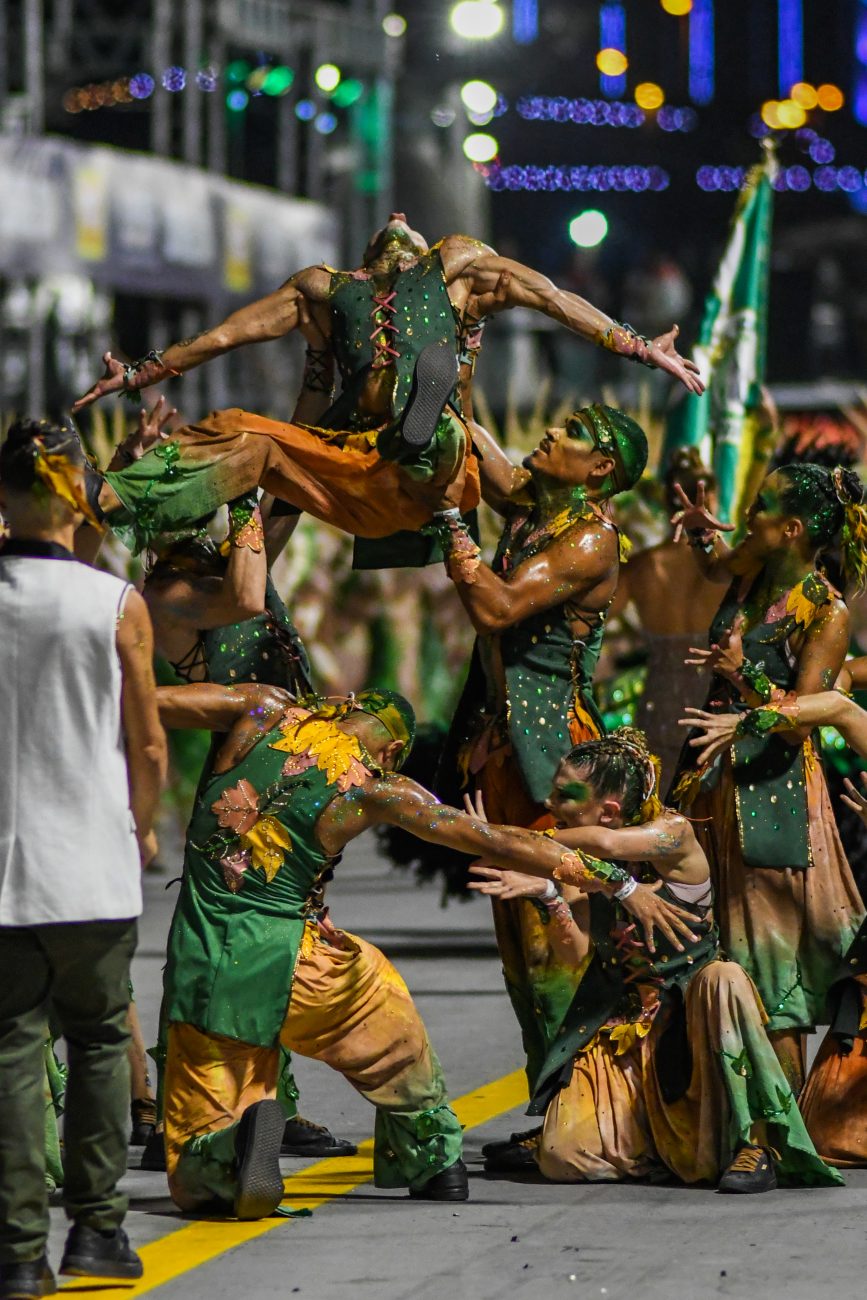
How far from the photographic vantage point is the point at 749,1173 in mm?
5617

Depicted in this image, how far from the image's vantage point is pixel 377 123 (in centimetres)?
2341

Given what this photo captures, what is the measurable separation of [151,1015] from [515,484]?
8.33ft

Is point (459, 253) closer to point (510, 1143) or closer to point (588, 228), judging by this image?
point (510, 1143)

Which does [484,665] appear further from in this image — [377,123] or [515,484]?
[377,123]

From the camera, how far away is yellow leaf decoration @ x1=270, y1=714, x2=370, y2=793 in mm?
5434

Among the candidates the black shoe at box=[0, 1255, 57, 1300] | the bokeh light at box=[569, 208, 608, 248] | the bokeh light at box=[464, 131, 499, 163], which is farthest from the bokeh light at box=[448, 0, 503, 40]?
the black shoe at box=[0, 1255, 57, 1300]

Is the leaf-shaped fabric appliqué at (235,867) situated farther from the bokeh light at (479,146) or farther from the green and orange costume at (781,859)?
the bokeh light at (479,146)

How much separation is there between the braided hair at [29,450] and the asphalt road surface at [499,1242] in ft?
5.06

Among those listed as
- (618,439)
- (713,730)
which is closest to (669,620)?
(618,439)

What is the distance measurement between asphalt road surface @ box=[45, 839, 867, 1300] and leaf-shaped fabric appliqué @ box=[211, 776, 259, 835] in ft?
2.82

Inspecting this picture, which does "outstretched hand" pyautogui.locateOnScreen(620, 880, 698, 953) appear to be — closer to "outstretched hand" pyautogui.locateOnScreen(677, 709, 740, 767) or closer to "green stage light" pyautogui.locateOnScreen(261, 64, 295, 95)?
"outstretched hand" pyautogui.locateOnScreen(677, 709, 740, 767)

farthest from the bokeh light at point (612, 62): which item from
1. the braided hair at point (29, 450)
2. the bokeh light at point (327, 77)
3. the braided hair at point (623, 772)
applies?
the braided hair at point (29, 450)

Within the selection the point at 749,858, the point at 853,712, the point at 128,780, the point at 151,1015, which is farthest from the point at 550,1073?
the point at 151,1015

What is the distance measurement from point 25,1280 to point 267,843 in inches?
49.2
